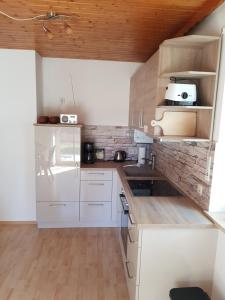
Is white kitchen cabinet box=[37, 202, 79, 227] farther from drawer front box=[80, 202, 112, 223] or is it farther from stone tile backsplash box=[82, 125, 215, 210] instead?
stone tile backsplash box=[82, 125, 215, 210]

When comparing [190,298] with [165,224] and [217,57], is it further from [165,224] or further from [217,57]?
[217,57]

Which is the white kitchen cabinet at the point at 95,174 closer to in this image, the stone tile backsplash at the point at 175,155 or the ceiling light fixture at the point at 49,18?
the stone tile backsplash at the point at 175,155

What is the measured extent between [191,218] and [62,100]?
2549 mm

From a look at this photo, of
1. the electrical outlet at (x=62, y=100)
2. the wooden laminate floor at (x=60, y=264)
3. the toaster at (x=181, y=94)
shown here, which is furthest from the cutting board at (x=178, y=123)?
the electrical outlet at (x=62, y=100)

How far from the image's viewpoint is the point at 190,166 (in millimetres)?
2170

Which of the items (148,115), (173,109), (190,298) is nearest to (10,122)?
(148,115)

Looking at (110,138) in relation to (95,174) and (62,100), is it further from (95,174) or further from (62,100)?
(62,100)

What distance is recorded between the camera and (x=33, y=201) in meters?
3.40

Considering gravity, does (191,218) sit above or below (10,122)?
below

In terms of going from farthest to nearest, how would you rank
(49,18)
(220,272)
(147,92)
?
(147,92) < (49,18) < (220,272)

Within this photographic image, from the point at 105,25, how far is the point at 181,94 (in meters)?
1.01

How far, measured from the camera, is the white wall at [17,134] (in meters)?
3.13

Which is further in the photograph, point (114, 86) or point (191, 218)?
point (114, 86)

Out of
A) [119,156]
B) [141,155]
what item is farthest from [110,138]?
[141,155]
